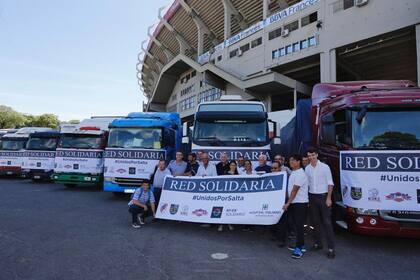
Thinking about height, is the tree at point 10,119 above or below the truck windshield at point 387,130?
above

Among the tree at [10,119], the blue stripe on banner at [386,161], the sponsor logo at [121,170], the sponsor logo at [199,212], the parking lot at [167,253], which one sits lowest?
the parking lot at [167,253]

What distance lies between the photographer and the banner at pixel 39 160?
640 inches

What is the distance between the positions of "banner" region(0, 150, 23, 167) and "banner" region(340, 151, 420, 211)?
17679mm

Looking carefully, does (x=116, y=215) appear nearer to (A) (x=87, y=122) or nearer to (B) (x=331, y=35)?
(A) (x=87, y=122)

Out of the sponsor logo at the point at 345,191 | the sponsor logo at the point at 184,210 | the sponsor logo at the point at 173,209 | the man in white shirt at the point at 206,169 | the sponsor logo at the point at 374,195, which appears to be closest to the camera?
the sponsor logo at the point at 374,195

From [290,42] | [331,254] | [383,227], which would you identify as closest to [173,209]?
[331,254]

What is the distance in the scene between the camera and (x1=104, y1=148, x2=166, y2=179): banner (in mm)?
11023

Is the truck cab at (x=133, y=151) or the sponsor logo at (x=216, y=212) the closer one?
the sponsor logo at (x=216, y=212)

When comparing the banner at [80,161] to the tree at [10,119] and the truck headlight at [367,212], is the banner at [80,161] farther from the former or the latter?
the tree at [10,119]

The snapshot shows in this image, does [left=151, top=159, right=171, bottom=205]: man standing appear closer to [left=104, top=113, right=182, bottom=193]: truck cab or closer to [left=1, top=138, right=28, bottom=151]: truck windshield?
[left=104, top=113, right=182, bottom=193]: truck cab

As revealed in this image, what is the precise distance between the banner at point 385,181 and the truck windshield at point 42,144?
586 inches

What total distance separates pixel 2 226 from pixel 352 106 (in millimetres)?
7719

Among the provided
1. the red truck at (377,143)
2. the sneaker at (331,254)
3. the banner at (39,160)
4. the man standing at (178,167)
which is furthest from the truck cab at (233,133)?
the banner at (39,160)

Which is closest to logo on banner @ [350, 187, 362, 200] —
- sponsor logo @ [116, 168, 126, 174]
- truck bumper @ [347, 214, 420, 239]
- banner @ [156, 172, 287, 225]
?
truck bumper @ [347, 214, 420, 239]
